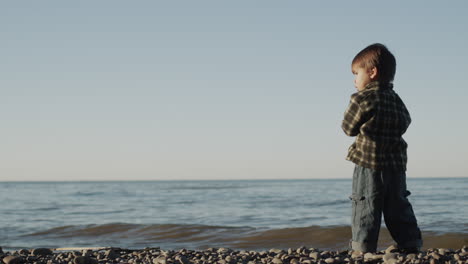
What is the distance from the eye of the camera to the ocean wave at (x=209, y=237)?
8.57 meters

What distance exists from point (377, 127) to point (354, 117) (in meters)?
0.20

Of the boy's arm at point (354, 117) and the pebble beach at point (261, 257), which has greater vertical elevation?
the boy's arm at point (354, 117)

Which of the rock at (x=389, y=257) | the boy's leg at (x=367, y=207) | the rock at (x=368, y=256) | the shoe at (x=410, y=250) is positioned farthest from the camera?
the shoe at (x=410, y=250)

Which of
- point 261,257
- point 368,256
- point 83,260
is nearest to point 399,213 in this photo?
point 368,256

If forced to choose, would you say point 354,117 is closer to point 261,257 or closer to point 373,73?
point 373,73

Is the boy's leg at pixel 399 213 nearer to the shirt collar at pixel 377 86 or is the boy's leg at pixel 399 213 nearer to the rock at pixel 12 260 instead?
the shirt collar at pixel 377 86

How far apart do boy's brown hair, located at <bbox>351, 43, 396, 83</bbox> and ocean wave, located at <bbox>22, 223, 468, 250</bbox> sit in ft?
14.7

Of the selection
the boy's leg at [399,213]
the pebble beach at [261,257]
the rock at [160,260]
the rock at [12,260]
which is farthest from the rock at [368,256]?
the rock at [12,260]

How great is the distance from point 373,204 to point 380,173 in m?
0.26

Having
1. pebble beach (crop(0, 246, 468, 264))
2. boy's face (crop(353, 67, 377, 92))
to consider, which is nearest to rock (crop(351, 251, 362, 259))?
pebble beach (crop(0, 246, 468, 264))

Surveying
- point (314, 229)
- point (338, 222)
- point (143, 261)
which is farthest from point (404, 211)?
point (338, 222)

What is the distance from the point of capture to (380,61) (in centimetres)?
421

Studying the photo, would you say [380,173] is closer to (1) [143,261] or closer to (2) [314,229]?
(1) [143,261]

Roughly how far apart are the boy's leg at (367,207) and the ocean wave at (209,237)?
402 centimetres
